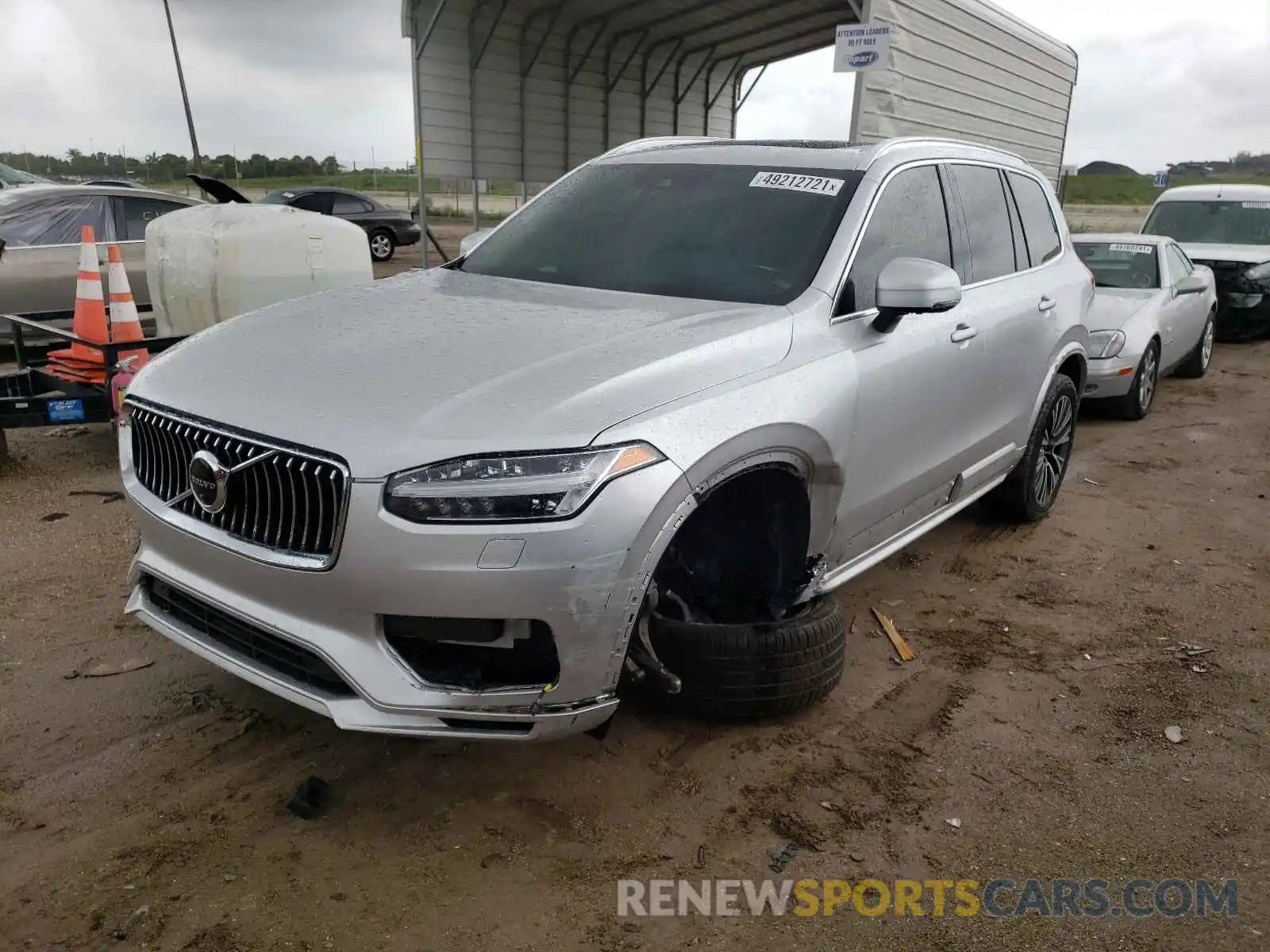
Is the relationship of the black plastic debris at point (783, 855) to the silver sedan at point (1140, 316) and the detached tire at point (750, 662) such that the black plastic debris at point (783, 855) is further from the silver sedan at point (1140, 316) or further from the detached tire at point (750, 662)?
the silver sedan at point (1140, 316)

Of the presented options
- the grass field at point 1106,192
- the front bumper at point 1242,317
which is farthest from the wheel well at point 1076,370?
the grass field at point 1106,192

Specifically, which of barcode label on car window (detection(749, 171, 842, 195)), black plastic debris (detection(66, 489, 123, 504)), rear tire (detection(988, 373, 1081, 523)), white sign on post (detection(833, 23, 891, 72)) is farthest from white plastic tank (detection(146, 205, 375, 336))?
white sign on post (detection(833, 23, 891, 72))

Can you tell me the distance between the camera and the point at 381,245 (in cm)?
1938

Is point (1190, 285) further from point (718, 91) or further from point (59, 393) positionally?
point (718, 91)

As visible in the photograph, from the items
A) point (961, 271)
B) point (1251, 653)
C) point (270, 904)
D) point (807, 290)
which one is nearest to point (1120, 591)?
point (1251, 653)

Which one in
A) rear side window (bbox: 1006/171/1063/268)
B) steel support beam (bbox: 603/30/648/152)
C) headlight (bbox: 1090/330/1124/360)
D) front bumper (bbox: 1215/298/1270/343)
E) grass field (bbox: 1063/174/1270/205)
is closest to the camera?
rear side window (bbox: 1006/171/1063/268)

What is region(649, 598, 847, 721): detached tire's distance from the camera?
2.97 m

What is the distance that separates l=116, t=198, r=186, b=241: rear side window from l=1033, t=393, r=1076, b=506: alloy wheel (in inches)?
298

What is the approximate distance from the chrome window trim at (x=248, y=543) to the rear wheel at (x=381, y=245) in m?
17.3

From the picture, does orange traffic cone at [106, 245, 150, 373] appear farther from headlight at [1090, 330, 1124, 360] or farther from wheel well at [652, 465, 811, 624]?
headlight at [1090, 330, 1124, 360]

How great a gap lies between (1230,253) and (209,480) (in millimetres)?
12347

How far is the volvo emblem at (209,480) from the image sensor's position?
99.3 inches

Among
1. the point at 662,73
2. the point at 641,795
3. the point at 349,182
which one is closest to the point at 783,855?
the point at 641,795

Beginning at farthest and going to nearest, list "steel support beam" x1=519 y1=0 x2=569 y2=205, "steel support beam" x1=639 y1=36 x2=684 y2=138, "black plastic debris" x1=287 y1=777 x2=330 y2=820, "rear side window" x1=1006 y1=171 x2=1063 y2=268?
"steel support beam" x1=639 y1=36 x2=684 y2=138 < "steel support beam" x1=519 y1=0 x2=569 y2=205 < "rear side window" x1=1006 y1=171 x2=1063 y2=268 < "black plastic debris" x1=287 y1=777 x2=330 y2=820
